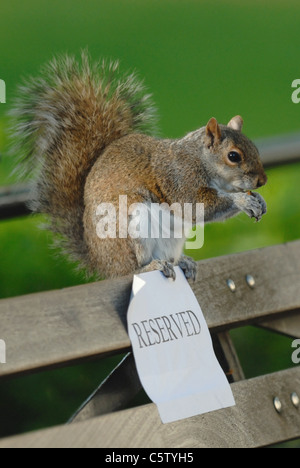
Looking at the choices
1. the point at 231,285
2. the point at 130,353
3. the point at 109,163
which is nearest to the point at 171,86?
the point at 109,163

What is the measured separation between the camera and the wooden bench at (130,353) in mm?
1030

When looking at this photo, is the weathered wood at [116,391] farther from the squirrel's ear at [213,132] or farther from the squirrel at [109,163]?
the squirrel's ear at [213,132]

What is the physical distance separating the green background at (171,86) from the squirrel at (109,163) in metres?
0.08

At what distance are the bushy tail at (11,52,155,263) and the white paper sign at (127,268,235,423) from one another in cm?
32

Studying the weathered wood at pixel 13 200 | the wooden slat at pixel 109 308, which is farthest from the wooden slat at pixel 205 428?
the weathered wood at pixel 13 200

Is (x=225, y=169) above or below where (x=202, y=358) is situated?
above

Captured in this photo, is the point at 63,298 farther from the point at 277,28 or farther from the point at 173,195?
the point at 277,28

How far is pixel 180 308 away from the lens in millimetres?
1244

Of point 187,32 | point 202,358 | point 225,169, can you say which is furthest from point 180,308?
point 187,32

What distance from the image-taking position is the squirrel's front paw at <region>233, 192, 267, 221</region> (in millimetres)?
1437

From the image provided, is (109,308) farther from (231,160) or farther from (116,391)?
(231,160)

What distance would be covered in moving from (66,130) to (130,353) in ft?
1.69

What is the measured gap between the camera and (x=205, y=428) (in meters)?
1.13

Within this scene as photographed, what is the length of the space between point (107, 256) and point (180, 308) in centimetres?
26
